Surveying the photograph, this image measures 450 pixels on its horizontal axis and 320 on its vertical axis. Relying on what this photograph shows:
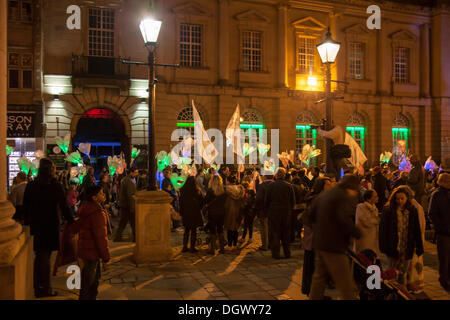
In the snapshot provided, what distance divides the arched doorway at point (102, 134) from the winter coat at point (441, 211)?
748 inches

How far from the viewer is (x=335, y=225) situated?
5125 millimetres

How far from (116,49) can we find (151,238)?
692 inches

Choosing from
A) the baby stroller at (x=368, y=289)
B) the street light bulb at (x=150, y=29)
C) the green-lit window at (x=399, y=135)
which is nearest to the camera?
the baby stroller at (x=368, y=289)

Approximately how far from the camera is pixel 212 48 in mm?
26094

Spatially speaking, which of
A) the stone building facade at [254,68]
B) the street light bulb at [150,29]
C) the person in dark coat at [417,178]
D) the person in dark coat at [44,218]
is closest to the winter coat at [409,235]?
the person in dark coat at [417,178]

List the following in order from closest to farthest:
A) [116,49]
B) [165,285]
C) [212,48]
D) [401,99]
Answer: [165,285] → [116,49] → [212,48] → [401,99]

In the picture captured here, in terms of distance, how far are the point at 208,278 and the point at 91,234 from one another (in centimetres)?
272

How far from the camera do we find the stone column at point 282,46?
2703 centimetres

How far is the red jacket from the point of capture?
562 centimetres

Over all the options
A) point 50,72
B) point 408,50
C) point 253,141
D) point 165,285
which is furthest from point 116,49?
point 408,50

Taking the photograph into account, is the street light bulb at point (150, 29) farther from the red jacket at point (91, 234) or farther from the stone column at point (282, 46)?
the stone column at point (282, 46)

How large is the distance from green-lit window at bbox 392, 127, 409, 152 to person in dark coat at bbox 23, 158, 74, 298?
29098 mm

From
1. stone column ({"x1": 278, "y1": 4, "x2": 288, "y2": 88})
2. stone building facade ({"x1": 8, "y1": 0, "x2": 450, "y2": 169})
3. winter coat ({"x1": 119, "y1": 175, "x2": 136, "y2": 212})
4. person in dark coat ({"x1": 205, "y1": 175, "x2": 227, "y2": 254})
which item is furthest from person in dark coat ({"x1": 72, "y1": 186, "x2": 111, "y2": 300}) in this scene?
stone column ({"x1": 278, "y1": 4, "x2": 288, "y2": 88})
